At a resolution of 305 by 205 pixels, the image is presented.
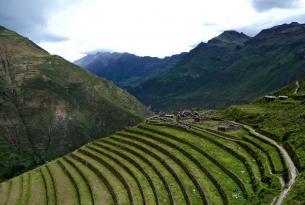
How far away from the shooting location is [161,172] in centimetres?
5781

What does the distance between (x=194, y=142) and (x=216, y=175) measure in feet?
51.0

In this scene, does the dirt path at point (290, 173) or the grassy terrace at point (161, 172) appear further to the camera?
the grassy terrace at point (161, 172)

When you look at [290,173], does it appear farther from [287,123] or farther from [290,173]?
[287,123]

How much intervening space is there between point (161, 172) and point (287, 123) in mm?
21465

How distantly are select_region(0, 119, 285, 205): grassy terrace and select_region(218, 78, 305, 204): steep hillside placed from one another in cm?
249

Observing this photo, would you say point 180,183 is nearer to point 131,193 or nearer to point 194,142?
point 131,193

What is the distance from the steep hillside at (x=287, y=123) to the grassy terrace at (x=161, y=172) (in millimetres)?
2485

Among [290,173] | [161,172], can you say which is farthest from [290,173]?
[161,172]

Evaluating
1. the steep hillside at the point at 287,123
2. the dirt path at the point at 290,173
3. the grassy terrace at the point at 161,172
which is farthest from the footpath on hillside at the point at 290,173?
the grassy terrace at the point at 161,172

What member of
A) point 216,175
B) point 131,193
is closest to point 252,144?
point 216,175

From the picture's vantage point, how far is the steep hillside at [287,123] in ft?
129

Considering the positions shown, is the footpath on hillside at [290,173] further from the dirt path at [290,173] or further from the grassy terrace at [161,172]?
the grassy terrace at [161,172]

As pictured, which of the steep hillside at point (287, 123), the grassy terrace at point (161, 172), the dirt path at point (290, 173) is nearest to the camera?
the dirt path at point (290, 173)

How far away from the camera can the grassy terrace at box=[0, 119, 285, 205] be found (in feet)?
153
